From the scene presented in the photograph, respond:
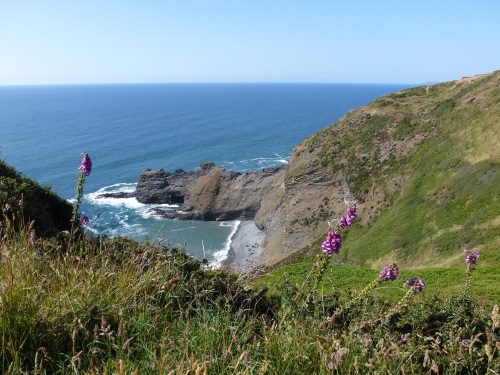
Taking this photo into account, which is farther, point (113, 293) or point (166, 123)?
point (166, 123)

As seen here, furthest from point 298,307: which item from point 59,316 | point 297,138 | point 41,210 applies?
point 297,138

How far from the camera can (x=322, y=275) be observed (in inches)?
226

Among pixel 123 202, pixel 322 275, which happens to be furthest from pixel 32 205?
pixel 123 202

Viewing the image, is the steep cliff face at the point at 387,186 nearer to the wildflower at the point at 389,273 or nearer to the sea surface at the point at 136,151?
the sea surface at the point at 136,151

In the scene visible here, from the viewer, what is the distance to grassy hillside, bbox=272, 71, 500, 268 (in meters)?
32.4

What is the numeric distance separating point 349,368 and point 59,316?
2725 mm

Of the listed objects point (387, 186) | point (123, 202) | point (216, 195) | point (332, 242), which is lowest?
point (123, 202)

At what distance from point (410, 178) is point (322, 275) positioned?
43994 millimetres

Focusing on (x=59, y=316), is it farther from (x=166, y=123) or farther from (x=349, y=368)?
(x=166, y=123)

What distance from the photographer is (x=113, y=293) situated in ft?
15.2

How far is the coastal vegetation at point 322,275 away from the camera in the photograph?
12.3 ft

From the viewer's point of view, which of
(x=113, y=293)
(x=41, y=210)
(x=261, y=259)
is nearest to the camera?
(x=113, y=293)

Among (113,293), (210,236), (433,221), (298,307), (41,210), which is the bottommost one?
(210,236)

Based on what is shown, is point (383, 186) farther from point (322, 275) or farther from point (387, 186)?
point (322, 275)
